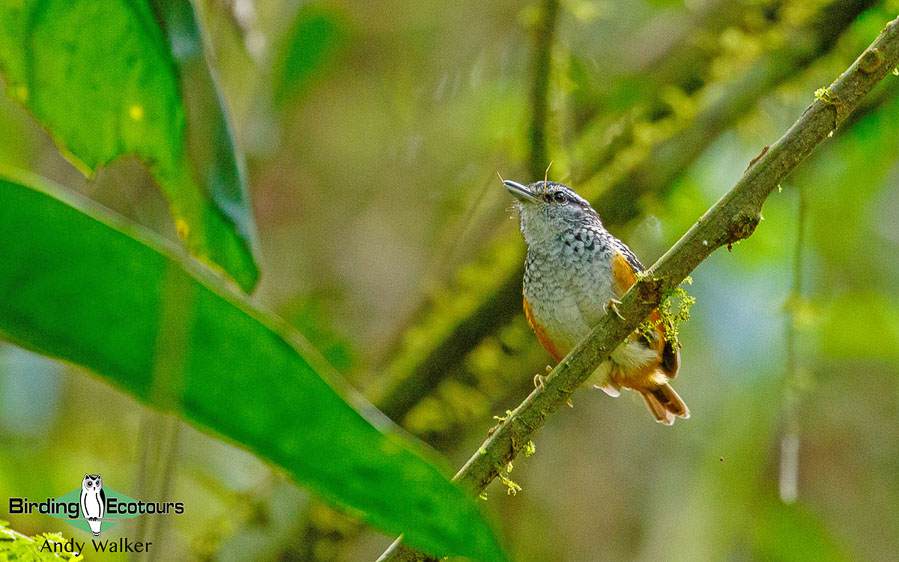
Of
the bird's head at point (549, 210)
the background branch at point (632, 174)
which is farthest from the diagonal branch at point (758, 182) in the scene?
the bird's head at point (549, 210)

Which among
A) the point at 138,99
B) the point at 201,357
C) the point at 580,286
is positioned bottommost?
the point at 201,357

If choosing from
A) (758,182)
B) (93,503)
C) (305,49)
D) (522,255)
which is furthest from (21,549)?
(305,49)

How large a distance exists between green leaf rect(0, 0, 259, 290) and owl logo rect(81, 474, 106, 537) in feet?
1.97

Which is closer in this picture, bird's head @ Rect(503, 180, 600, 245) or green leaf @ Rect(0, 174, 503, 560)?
green leaf @ Rect(0, 174, 503, 560)

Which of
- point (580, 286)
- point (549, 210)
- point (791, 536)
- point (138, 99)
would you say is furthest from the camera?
point (791, 536)

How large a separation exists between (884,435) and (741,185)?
178 inches

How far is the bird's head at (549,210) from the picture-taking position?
2.71 meters

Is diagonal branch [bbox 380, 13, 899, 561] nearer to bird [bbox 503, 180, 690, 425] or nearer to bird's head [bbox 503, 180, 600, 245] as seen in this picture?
bird [bbox 503, 180, 690, 425]

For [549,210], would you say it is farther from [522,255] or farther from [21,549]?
[21,549]

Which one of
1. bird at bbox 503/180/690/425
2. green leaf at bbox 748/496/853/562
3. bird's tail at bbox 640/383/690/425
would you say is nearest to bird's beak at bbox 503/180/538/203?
bird at bbox 503/180/690/425

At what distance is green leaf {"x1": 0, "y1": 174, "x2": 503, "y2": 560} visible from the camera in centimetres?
63

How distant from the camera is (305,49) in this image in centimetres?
376

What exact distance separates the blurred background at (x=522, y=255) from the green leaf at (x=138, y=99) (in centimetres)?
140

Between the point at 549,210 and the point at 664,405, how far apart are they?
0.81 m
